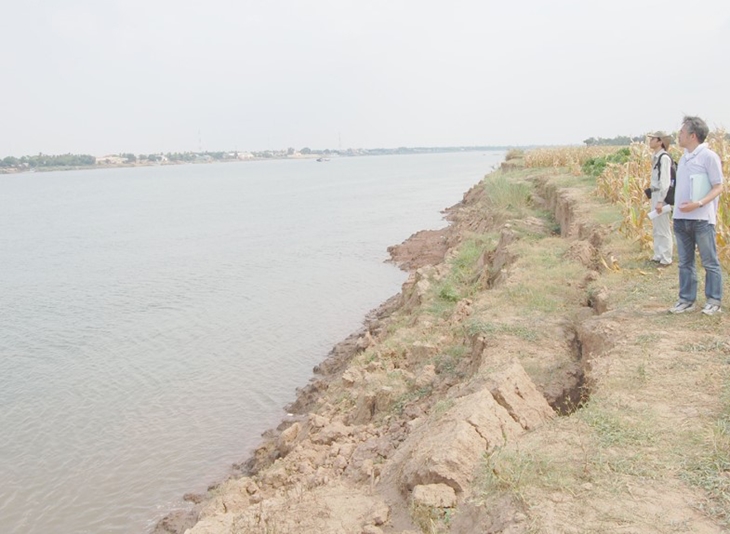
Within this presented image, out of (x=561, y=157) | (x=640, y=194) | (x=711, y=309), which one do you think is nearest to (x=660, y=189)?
(x=711, y=309)

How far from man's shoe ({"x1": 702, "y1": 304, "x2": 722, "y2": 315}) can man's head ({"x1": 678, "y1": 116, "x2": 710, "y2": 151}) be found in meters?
1.68

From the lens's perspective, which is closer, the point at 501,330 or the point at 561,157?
the point at 501,330

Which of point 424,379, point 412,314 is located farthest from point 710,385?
point 412,314

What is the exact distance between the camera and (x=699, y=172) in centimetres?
625

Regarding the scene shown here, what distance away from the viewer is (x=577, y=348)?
6.97 meters

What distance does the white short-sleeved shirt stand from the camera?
243 inches

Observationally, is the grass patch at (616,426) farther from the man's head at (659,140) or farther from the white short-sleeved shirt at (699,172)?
the man's head at (659,140)

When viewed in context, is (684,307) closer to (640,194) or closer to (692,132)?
(692,132)

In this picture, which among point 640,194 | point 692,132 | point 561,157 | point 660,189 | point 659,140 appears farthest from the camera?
point 561,157

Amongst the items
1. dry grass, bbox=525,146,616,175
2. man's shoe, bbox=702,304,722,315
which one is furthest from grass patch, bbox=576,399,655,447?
dry grass, bbox=525,146,616,175

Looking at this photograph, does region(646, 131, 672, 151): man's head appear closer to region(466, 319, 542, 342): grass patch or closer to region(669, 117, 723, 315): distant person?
region(669, 117, 723, 315): distant person

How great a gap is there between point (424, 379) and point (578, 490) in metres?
4.10

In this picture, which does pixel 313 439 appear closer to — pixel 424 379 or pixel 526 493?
pixel 424 379

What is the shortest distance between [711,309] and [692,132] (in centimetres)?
185
